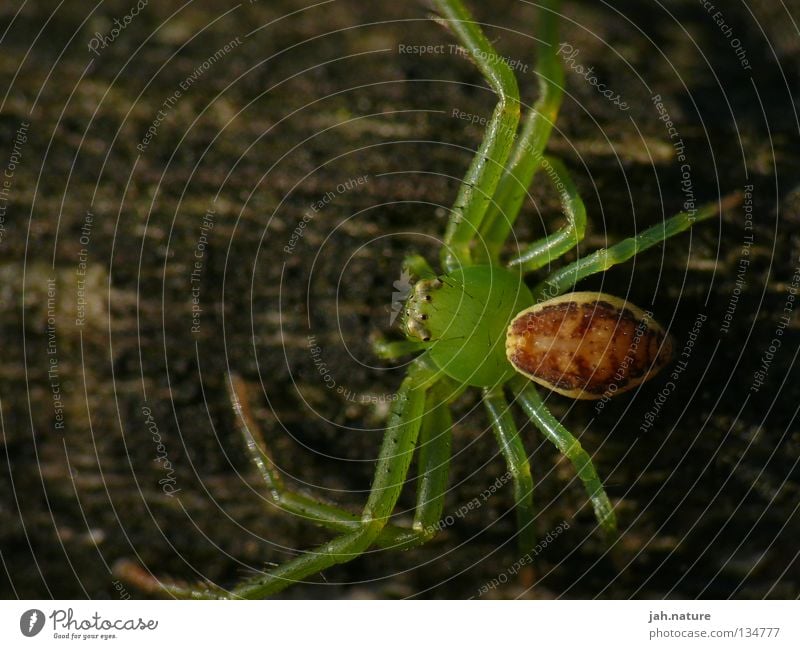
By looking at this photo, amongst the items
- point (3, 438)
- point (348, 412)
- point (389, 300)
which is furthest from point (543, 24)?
point (3, 438)

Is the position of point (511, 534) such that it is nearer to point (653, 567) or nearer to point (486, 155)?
point (653, 567)

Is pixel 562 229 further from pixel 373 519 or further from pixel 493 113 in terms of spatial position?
pixel 373 519

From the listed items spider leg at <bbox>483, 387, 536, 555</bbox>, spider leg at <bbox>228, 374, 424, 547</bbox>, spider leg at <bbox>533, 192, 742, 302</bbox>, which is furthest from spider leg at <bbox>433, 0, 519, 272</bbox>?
spider leg at <bbox>228, 374, 424, 547</bbox>

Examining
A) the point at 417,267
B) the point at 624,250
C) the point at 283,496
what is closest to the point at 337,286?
the point at 417,267

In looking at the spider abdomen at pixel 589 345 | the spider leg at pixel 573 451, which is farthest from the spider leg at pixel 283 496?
the spider abdomen at pixel 589 345

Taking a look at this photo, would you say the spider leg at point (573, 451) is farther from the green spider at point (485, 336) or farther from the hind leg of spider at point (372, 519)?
the hind leg of spider at point (372, 519)

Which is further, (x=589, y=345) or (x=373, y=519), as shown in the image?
(x=373, y=519)
